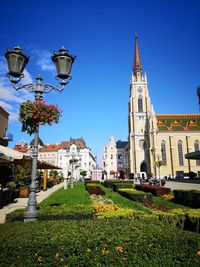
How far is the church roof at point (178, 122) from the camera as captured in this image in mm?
71062

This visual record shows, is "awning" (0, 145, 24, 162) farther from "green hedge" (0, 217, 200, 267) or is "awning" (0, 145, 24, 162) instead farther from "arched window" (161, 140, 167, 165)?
"arched window" (161, 140, 167, 165)

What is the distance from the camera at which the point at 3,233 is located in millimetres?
3844

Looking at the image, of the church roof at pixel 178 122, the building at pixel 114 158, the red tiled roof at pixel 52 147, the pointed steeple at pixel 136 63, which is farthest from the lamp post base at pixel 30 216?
the building at pixel 114 158

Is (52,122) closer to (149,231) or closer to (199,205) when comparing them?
(149,231)

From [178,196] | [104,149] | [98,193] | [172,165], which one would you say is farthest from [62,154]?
[178,196]

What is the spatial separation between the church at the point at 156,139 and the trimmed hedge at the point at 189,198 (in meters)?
47.5

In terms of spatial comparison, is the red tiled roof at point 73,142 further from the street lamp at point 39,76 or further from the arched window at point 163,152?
the street lamp at point 39,76

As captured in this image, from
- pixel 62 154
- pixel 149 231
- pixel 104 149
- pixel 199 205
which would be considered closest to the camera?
pixel 149 231

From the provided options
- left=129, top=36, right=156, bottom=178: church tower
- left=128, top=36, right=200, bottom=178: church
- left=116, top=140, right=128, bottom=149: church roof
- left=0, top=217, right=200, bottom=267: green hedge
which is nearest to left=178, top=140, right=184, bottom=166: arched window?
left=128, top=36, right=200, bottom=178: church

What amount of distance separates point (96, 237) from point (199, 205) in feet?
36.1

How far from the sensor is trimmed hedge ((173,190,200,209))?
1269 cm

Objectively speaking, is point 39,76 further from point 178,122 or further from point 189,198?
point 178,122

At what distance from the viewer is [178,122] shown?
75.3 m

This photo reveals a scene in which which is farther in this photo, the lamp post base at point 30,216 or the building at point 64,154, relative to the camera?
the building at point 64,154
